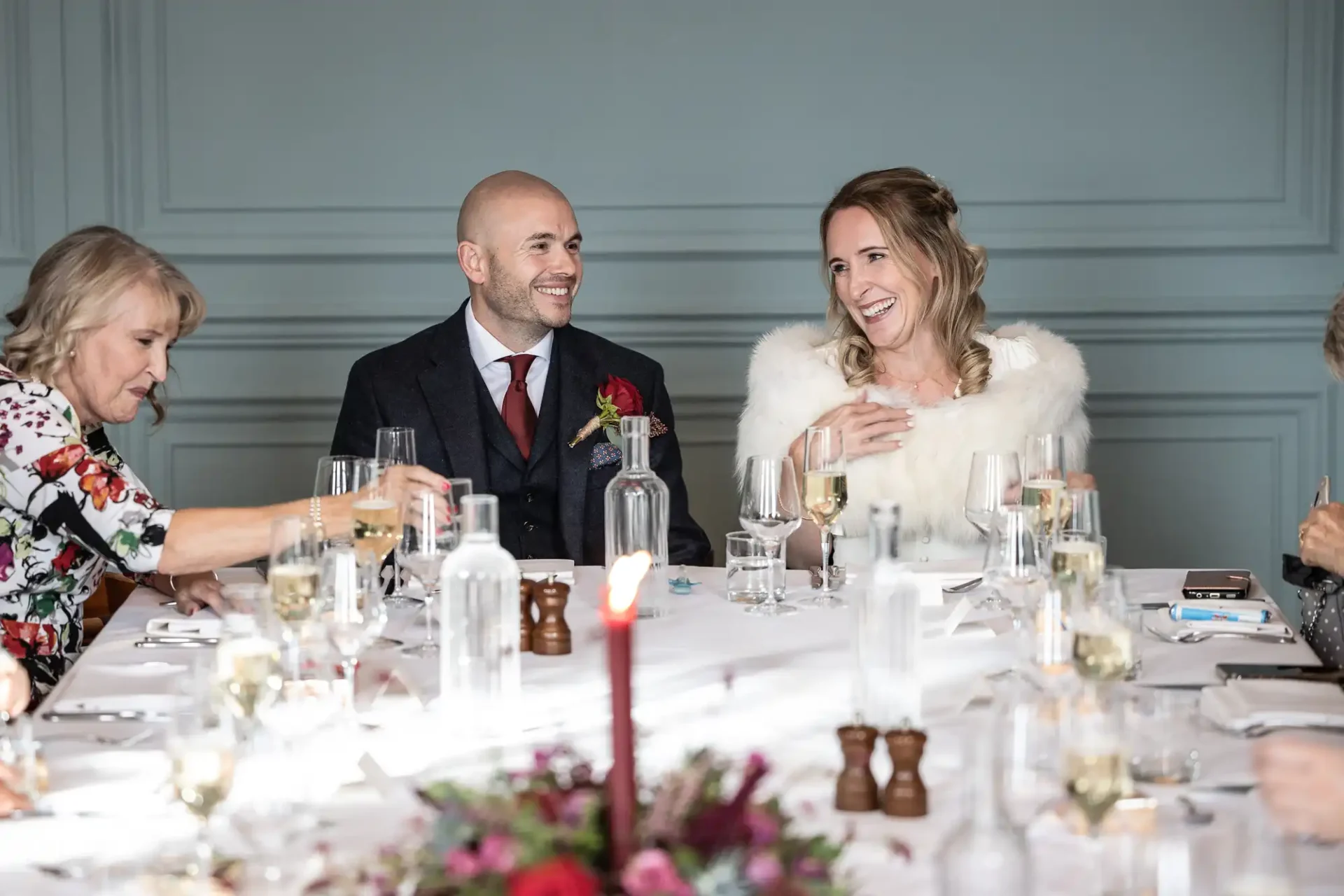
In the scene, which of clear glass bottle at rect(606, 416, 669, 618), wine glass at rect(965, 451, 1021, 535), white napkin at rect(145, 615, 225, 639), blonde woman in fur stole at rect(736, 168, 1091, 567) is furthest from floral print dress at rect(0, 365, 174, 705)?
blonde woman in fur stole at rect(736, 168, 1091, 567)

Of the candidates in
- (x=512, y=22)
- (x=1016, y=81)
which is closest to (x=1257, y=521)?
(x=1016, y=81)

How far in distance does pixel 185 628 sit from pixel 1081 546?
119cm

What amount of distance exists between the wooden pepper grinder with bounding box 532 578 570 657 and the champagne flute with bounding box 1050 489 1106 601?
2.02 feet

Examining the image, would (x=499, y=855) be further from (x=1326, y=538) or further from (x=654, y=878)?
(x=1326, y=538)

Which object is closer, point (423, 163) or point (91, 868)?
point (91, 868)

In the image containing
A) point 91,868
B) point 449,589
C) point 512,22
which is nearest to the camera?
point 91,868

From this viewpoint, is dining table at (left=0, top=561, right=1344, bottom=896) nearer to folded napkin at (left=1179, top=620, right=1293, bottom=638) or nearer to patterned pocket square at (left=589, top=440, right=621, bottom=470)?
folded napkin at (left=1179, top=620, right=1293, bottom=638)

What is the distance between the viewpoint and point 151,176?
4.03 metres

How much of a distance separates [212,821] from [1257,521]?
3.47 meters

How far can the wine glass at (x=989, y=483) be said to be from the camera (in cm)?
217

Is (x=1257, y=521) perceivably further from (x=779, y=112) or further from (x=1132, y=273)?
(x=779, y=112)

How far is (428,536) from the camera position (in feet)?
6.54

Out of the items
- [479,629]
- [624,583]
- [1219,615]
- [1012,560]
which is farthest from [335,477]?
[624,583]

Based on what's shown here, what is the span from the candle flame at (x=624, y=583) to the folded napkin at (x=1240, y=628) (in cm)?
129
